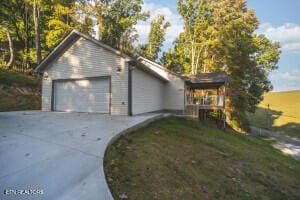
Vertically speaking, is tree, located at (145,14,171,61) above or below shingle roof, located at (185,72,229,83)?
above

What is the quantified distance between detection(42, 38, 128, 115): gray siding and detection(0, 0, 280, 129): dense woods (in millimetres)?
7021

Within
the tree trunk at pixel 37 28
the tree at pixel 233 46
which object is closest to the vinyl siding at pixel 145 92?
the tree at pixel 233 46

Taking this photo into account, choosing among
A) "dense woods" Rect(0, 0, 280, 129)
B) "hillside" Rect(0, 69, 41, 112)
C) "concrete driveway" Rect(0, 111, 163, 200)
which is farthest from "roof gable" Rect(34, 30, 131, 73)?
"dense woods" Rect(0, 0, 280, 129)

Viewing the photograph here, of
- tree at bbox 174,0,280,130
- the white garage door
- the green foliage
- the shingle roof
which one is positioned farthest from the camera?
tree at bbox 174,0,280,130

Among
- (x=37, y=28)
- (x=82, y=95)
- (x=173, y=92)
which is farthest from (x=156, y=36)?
(x=82, y=95)

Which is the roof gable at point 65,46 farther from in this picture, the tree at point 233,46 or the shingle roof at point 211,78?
the tree at point 233,46

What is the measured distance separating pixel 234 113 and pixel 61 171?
738 inches

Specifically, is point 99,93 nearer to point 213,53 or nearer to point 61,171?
point 61,171

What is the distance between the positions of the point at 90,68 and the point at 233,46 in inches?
662

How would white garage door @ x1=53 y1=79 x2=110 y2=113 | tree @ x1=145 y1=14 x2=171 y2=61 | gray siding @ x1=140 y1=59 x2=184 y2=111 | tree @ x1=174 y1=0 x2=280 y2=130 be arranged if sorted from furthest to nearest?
tree @ x1=145 y1=14 x2=171 y2=61
tree @ x1=174 y1=0 x2=280 y2=130
gray siding @ x1=140 y1=59 x2=184 y2=111
white garage door @ x1=53 y1=79 x2=110 y2=113

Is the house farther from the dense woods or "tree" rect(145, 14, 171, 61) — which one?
"tree" rect(145, 14, 171, 61)

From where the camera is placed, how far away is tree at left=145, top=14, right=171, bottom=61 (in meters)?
26.4

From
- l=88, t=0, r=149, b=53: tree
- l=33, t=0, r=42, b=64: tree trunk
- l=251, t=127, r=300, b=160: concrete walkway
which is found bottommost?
l=251, t=127, r=300, b=160: concrete walkway

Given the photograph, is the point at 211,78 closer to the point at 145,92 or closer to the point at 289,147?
the point at 145,92
